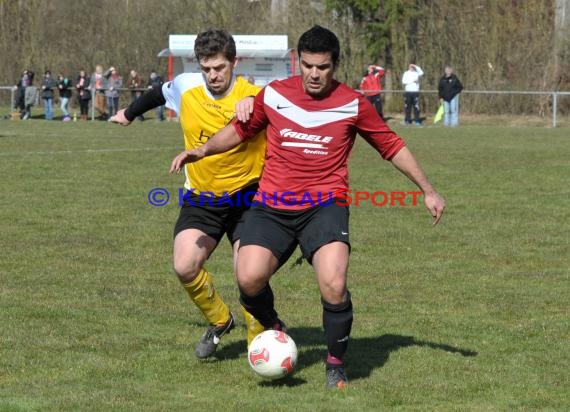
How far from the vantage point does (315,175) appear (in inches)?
226

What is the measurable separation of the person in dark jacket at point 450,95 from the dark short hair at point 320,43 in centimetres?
2601

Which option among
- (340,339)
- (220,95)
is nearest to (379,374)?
(340,339)

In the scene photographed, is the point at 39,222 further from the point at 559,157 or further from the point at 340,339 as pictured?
the point at 559,157

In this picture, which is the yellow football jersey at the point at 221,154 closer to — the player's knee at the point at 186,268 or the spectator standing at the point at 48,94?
the player's knee at the point at 186,268

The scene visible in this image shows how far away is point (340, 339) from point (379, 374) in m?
0.45

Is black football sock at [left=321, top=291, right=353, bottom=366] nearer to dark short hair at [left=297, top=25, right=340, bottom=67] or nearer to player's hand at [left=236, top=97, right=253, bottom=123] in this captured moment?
player's hand at [left=236, top=97, right=253, bottom=123]

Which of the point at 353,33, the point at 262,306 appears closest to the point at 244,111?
the point at 262,306

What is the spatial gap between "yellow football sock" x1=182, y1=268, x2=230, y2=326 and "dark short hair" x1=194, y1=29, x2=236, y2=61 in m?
1.28

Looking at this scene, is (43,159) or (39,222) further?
(43,159)

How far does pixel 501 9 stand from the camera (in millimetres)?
35938

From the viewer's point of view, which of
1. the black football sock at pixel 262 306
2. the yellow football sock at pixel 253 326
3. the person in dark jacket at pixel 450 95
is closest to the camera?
the black football sock at pixel 262 306

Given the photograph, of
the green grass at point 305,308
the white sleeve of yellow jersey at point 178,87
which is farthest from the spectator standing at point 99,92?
the white sleeve of yellow jersey at point 178,87

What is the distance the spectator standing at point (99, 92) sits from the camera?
1405 inches

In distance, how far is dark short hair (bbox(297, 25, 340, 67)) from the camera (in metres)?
5.55
